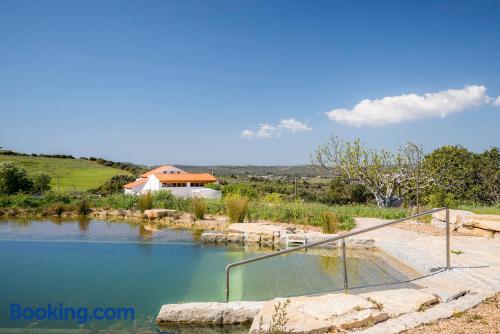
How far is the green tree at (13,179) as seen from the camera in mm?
21620

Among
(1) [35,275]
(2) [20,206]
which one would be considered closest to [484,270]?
(1) [35,275]

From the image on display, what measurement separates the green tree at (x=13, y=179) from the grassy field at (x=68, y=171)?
26.0 ft

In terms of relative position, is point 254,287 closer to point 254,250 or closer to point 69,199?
point 254,250

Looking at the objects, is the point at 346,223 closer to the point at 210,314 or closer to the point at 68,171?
the point at 210,314

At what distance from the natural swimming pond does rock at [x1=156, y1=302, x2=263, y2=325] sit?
0.86ft

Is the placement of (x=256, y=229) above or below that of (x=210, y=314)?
above

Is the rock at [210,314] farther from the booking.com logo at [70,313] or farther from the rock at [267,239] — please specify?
the rock at [267,239]

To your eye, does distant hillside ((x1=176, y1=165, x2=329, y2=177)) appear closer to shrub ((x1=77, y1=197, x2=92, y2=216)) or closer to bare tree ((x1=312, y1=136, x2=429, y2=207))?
bare tree ((x1=312, y1=136, x2=429, y2=207))

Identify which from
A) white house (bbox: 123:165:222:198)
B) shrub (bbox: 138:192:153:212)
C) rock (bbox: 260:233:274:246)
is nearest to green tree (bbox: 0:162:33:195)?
white house (bbox: 123:165:222:198)

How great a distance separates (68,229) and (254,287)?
796 cm

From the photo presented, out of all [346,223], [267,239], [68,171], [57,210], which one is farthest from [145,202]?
[68,171]

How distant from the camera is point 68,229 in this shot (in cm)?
1097

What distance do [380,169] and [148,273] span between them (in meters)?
14.3

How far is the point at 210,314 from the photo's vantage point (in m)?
4.02
